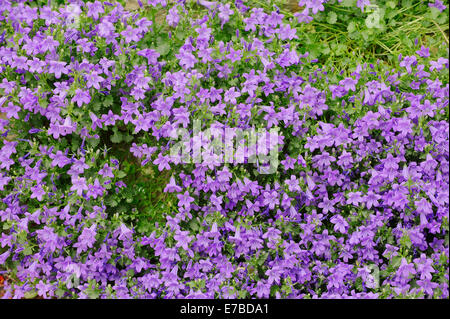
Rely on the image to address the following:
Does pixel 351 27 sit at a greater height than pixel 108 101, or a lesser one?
greater

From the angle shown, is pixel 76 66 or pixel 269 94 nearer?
pixel 76 66

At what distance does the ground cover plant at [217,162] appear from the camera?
3.54m

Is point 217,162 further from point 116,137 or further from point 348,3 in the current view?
point 348,3

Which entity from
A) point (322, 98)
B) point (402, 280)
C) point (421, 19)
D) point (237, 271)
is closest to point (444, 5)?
point (421, 19)

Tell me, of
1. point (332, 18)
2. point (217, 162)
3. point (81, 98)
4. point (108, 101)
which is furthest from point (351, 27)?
point (81, 98)

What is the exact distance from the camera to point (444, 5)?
13.2 ft

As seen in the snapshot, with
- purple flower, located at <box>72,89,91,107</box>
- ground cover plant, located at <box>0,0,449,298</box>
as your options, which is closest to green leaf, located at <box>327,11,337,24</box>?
ground cover plant, located at <box>0,0,449,298</box>

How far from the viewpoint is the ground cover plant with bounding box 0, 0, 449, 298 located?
3545 millimetres

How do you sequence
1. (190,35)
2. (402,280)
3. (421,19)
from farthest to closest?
(421,19) < (190,35) < (402,280)

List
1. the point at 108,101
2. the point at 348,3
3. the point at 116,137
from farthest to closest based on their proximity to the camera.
Answer: the point at 348,3
the point at 116,137
the point at 108,101

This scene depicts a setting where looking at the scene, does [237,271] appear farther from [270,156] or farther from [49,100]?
[49,100]

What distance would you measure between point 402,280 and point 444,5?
2343mm

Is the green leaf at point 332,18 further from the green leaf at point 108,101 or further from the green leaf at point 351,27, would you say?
the green leaf at point 108,101

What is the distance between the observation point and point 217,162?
11.3ft
